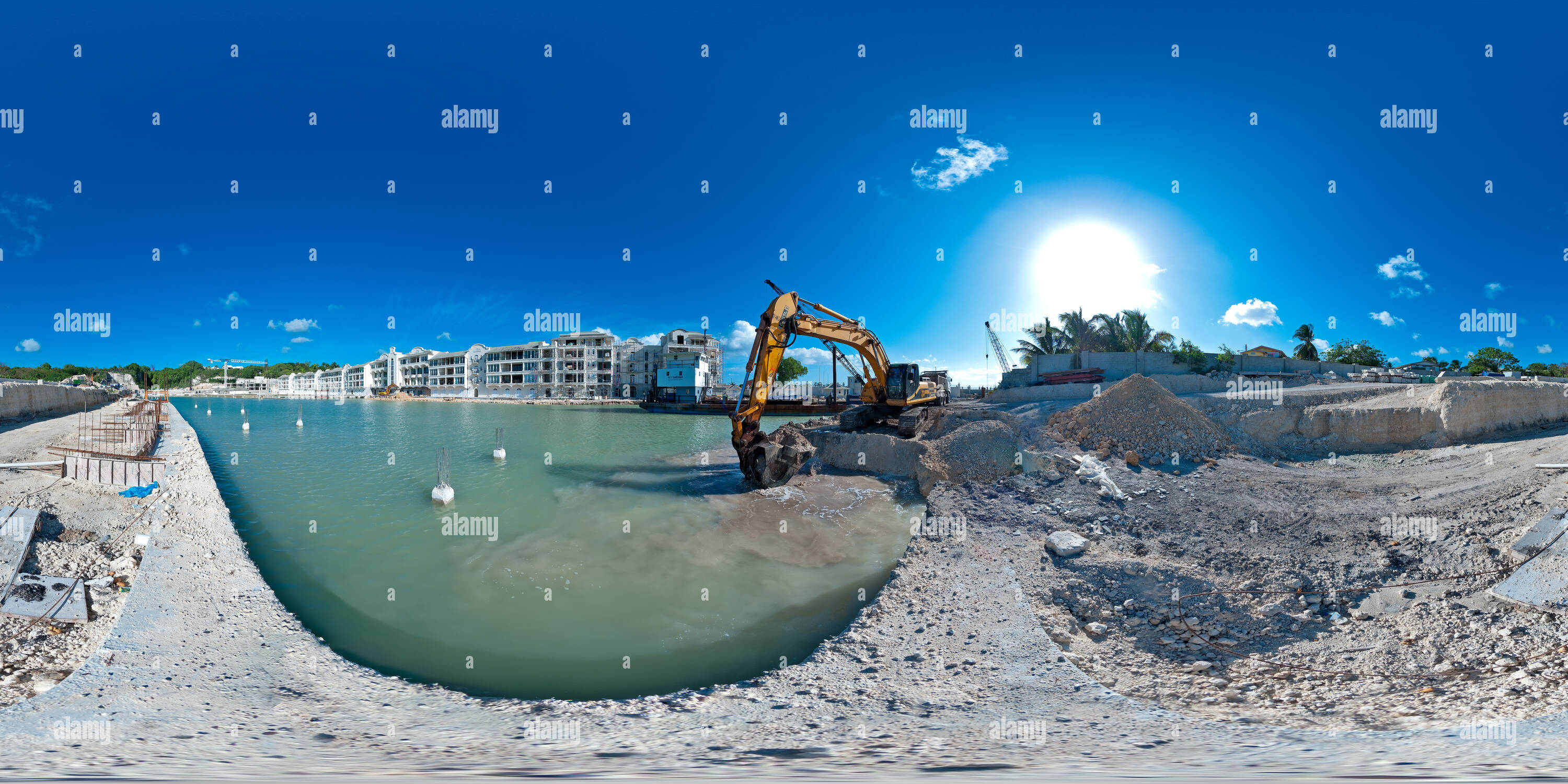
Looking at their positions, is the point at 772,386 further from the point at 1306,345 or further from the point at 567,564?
the point at 1306,345

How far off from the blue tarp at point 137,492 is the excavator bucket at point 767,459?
38.4 ft

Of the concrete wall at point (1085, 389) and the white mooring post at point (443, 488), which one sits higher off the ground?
the concrete wall at point (1085, 389)

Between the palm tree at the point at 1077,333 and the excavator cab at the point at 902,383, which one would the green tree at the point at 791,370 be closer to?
the palm tree at the point at 1077,333

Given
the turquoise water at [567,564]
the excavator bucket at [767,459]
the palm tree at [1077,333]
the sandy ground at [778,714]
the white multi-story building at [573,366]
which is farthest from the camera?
the white multi-story building at [573,366]

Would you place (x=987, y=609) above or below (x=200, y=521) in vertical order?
below

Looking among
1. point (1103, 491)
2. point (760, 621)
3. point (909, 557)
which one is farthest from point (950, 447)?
point (760, 621)

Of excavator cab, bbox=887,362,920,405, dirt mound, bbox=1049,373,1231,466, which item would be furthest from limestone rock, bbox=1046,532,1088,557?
excavator cab, bbox=887,362,920,405

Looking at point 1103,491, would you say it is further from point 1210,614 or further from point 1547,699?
point 1547,699

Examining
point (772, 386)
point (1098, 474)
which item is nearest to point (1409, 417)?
point (1098, 474)

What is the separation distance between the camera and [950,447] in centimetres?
1397

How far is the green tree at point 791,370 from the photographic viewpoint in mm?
85062

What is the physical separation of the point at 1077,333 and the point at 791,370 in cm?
5016

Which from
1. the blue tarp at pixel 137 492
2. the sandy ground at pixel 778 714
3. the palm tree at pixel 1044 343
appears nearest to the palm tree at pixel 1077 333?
the palm tree at pixel 1044 343

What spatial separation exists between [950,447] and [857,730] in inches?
420
